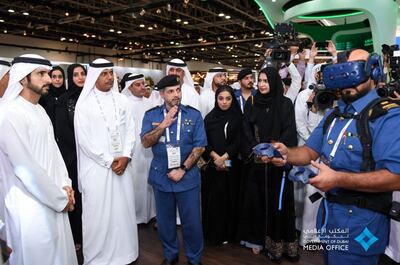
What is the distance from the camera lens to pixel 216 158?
3.68 metres

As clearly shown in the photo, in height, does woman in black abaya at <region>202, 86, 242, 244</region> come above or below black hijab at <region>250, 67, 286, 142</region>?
below

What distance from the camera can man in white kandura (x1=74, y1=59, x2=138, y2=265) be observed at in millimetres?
3207

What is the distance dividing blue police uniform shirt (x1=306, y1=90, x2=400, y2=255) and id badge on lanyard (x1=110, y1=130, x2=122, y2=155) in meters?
2.00

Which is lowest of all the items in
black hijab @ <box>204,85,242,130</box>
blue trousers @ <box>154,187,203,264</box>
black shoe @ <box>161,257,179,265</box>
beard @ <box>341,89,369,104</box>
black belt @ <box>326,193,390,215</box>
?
black shoe @ <box>161,257,179,265</box>

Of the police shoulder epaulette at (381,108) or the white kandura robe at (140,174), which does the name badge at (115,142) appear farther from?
the police shoulder epaulette at (381,108)

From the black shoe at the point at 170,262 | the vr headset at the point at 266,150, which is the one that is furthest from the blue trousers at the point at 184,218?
the vr headset at the point at 266,150

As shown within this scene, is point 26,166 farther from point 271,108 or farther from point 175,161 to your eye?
point 271,108

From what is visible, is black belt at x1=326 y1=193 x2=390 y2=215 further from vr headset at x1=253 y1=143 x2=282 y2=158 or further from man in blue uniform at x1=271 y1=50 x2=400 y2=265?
vr headset at x1=253 y1=143 x2=282 y2=158

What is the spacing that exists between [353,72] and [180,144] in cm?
174

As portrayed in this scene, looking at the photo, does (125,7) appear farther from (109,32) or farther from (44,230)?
(44,230)

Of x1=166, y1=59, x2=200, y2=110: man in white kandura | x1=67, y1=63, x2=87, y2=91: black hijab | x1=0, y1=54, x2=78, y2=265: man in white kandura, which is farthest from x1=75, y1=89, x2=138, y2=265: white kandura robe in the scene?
x1=166, y1=59, x2=200, y2=110: man in white kandura

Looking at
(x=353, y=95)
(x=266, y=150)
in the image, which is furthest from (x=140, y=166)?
(x=353, y=95)

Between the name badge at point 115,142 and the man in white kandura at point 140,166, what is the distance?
1182 mm

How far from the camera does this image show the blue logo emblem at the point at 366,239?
5.81 ft
